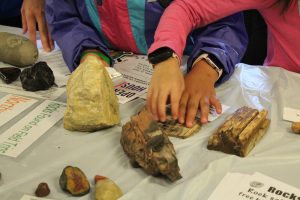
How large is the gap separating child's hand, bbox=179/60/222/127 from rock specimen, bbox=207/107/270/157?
0.24ft

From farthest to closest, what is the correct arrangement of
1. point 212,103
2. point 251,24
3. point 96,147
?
point 251,24 < point 212,103 < point 96,147

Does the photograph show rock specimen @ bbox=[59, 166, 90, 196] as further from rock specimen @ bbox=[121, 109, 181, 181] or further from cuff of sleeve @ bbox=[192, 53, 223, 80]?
cuff of sleeve @ bbox=[192, 53, 223, 80]

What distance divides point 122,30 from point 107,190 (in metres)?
0.59

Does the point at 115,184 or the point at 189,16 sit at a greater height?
the point at 189,16

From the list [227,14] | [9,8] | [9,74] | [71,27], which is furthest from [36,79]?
[9,8]

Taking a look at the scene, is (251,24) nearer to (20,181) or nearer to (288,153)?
(288,153)

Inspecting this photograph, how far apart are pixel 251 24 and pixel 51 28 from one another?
76cm

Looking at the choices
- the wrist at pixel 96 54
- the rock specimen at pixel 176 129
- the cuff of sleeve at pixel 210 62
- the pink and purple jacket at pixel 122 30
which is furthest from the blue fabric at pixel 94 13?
the rock specimen at pixel 176 129

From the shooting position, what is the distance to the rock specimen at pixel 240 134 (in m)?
0.72

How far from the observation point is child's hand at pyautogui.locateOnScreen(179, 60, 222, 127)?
0.83m

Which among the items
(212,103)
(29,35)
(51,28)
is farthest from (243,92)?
(29,35)

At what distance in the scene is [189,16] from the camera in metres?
1.02

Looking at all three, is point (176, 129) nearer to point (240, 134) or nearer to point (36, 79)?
point (240, 134)

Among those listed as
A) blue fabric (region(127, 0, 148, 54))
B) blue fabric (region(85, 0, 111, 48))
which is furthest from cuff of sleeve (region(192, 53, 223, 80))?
blue fabric (region(85, 0, 111, 48))
